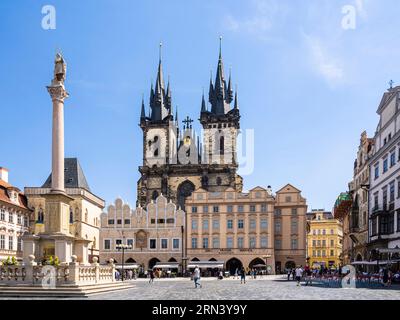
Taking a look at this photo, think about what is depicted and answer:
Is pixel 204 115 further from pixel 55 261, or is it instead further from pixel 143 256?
pixel 55 261

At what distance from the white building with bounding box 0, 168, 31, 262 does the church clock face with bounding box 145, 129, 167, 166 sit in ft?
118

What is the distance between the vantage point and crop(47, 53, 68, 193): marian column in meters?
34.2

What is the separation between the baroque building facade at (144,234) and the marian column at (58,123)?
48669 millimetres

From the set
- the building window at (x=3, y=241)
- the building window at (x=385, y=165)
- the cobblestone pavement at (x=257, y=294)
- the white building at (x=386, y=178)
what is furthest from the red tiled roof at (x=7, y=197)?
the building window at (x=385, y=165)

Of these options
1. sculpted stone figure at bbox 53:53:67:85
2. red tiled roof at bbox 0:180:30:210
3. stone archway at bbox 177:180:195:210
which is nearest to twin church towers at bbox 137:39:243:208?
stone archway at bbox 177:180:195:210

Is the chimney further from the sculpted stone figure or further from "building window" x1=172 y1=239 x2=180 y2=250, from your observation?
the sculpted stone figure

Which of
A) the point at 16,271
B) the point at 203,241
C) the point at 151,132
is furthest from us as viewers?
the point at 151,132

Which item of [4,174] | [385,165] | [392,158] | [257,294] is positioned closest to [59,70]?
[257,294]

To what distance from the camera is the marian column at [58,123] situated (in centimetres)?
3425
